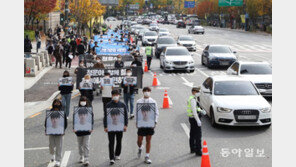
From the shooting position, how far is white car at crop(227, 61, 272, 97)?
17562 mm

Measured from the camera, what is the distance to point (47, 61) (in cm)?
2911

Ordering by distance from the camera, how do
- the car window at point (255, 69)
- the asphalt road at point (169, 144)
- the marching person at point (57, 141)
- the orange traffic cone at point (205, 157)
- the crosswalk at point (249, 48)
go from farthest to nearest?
the crosswalk at point (249, 48) < the car window at point (255, 69) < the asphalt road at point (169, 144) < the marching person at point (57, 141) < the orange traffic cone at point (205, 157)

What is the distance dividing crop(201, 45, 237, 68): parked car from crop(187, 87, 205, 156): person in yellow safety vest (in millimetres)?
17917

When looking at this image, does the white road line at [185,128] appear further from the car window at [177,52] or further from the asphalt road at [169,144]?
the car window at [177,52]

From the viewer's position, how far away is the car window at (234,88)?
13703 millimetres

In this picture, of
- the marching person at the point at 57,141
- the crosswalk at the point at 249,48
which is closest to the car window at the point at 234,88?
the marching person at the point at 57,141

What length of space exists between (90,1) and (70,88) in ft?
129

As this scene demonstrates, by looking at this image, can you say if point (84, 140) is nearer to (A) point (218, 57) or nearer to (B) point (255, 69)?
(B) point (255, 69)

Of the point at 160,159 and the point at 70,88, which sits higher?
the point at 70,88

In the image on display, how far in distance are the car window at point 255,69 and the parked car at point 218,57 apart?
864 centimetres

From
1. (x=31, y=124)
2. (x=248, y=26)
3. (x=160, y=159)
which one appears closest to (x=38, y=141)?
(x=31, y=124)

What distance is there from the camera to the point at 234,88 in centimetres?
1392

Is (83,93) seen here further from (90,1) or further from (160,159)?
(90,1)

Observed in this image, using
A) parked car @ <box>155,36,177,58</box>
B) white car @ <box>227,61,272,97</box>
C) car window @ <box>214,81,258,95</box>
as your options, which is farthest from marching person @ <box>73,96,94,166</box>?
parked car @ <box>155,36,177,58</box>
